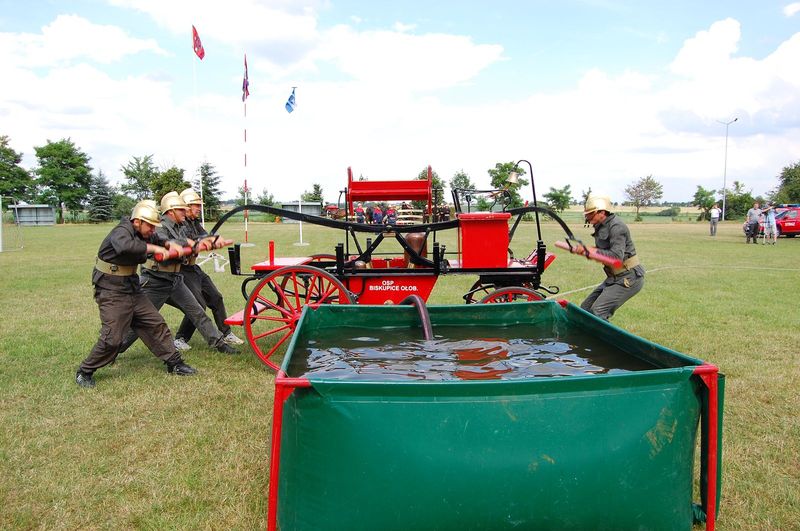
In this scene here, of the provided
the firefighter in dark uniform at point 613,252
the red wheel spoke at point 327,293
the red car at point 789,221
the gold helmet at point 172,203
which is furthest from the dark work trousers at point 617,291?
the red car at point 789,221

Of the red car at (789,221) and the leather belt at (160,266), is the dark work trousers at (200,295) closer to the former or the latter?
the leather belt at (160,266)

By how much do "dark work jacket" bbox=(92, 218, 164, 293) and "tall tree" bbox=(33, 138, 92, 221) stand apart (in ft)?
237

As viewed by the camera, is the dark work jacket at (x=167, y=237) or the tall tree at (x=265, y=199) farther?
the tall tree at (x=265, y=199)

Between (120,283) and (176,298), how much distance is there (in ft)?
3.54

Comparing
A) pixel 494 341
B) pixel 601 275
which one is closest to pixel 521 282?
pixel 494 341

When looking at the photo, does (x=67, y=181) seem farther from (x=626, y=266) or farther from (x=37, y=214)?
(x=626, y=266)

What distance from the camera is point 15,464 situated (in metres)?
3.99

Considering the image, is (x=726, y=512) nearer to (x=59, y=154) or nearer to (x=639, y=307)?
(x=639, y=307)

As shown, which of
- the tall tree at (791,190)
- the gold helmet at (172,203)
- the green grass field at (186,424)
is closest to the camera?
the green grass field at (186,424)

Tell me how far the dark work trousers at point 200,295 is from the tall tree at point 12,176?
7129cm

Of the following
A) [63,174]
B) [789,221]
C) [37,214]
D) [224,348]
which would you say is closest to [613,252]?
[224,348]

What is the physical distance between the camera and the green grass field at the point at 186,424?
3432mm

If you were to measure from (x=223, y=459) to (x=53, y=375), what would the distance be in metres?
Result: 2.91

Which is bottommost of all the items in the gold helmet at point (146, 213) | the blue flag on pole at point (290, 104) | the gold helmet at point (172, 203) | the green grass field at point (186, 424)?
the green grass field at point (186, 424)
